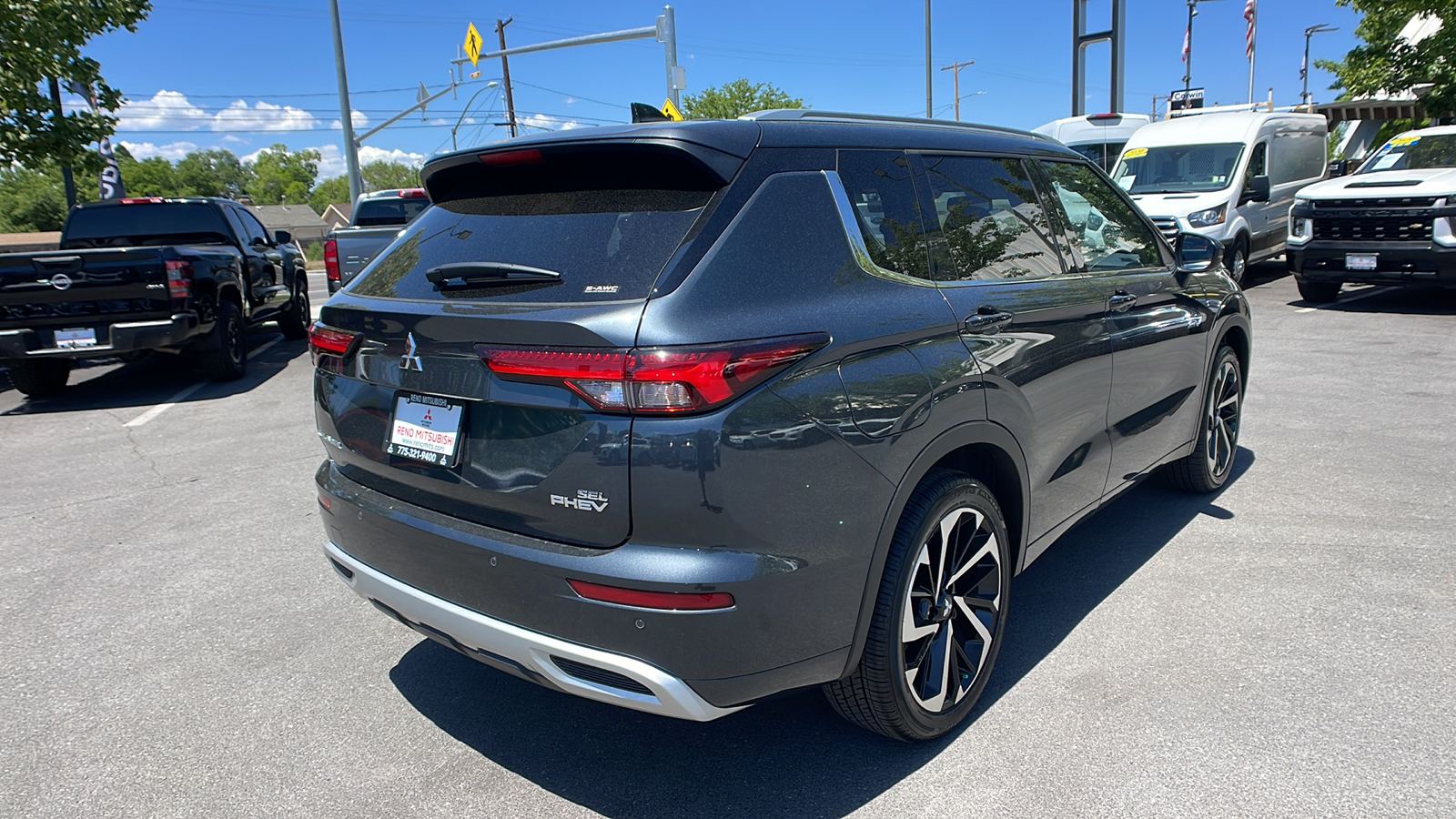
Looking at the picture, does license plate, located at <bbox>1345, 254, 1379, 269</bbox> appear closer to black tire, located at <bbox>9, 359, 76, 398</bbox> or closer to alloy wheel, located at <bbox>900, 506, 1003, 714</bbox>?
alloy wheel, located at <bbox>900, 506, 1003, 714</bbox>

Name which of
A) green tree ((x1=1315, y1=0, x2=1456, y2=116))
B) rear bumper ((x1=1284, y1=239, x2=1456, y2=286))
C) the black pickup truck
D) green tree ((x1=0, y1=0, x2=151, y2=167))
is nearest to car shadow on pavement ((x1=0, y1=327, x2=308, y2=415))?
the black pickup truck

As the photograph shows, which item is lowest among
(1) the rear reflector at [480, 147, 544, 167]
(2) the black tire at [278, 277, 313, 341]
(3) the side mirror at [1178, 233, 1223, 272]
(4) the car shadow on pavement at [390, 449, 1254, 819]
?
(4) the car shadow on pavement at [390, 449, 1254, 819]

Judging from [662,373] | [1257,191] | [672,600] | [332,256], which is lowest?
[672,600]

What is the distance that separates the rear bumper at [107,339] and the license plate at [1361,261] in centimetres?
1213

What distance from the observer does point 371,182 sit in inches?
5251

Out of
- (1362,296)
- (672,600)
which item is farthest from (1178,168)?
(672,600)

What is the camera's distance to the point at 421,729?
303 cm

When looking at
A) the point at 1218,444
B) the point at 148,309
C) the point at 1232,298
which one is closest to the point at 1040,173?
the point at 1232,298

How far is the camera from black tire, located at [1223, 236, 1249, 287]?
12.5 m

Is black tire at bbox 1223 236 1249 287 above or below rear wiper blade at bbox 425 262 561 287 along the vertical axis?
below

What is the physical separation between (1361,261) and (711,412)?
36.8 ft

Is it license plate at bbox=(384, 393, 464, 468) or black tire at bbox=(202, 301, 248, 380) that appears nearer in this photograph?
license plate at bbox=(384, 393, 464, 468)

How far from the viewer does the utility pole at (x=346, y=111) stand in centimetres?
2223

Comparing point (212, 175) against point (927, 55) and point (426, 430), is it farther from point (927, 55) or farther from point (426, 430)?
point (426, 430)
